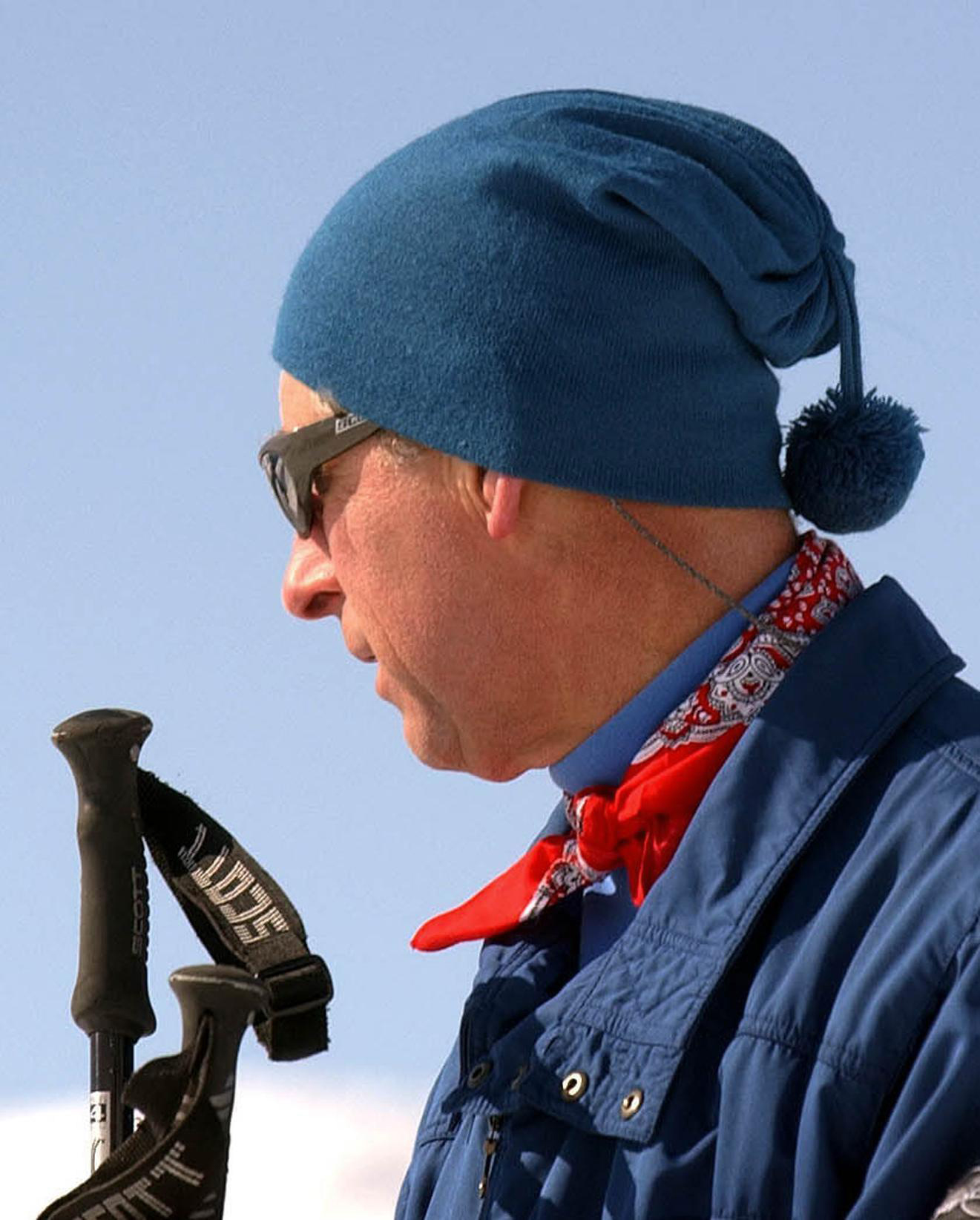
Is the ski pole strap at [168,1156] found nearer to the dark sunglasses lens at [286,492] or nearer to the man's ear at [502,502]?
the man's ear at [502,502]

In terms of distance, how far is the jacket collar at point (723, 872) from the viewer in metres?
3.76

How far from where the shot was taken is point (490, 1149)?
3971 millimetres

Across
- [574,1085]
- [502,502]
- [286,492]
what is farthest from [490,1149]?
[286,492]

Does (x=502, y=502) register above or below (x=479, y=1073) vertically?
above

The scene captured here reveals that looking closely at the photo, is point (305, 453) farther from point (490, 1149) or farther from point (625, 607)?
point (490, 1149)

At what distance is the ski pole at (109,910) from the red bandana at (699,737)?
702mm

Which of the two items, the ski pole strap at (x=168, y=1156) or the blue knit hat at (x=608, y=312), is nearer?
the ski pole strap at (x=168, y=1156)

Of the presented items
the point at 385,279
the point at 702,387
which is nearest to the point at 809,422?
the point at 702,387

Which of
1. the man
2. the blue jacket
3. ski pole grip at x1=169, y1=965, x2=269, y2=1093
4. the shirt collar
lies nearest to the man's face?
the man

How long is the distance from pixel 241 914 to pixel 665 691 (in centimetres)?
72

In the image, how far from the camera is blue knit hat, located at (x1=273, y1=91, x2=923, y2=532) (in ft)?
13.4

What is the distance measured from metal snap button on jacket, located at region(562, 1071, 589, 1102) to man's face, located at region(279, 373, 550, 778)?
556mm

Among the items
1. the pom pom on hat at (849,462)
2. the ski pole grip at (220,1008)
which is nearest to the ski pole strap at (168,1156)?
the ski pole grip at (220,1008)

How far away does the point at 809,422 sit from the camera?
429 cm
